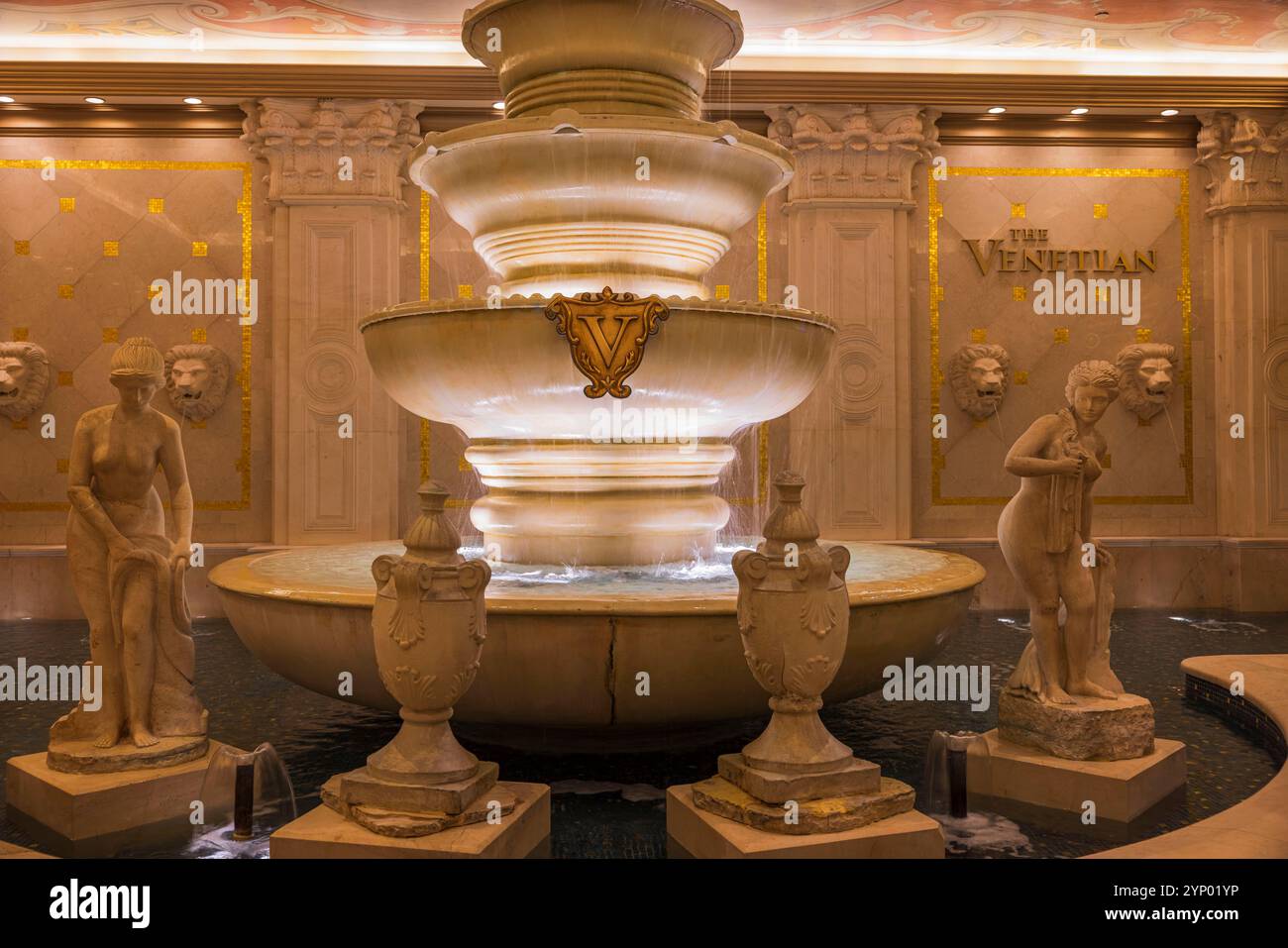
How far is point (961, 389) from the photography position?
30.3 feet

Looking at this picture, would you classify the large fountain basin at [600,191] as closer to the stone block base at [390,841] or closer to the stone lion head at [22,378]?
the stone block base at [390,841]

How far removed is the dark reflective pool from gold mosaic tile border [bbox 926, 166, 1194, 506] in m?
2.83

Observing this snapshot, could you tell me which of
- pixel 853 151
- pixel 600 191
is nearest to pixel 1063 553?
pixel 600 191

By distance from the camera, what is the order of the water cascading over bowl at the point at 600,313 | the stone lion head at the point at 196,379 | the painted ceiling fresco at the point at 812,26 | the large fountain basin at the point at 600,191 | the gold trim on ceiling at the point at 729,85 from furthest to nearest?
the stone lion head at the point at 196,379
the gold trim on ceiling at the point at 729,85
the painted ceiling fresco at the point at 812,26
the large fountain basin at the point at 600,191
the water cascading over bowl at the point at 600,313

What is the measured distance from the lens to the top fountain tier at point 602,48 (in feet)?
16.5

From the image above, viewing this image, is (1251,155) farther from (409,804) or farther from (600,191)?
(409,804)

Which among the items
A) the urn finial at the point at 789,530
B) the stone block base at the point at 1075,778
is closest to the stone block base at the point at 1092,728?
the stone block base at the point at 1075,778

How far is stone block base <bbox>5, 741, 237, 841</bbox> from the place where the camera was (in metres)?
3.16

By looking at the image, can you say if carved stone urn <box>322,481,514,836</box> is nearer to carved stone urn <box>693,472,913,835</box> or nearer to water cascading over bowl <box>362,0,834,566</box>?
carved stone urn <box>693,472,913,835</box>

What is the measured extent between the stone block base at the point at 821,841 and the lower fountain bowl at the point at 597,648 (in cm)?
75

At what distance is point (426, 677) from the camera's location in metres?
2.80

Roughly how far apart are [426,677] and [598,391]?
5.94 ft

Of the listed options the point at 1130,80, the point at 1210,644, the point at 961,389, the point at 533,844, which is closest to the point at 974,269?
the point at 961,389
